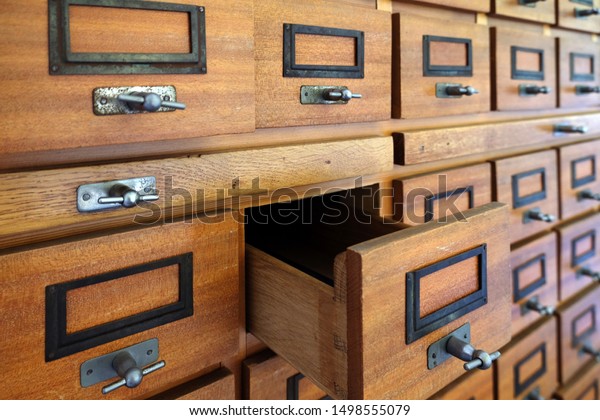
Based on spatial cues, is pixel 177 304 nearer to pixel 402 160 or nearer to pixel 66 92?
pixel 66 92

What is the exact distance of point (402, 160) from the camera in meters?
0.85

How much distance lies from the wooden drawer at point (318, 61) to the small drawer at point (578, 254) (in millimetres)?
701

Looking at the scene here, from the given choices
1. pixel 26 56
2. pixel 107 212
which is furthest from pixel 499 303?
pixel 26 56

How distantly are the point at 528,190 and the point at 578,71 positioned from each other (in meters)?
0.36

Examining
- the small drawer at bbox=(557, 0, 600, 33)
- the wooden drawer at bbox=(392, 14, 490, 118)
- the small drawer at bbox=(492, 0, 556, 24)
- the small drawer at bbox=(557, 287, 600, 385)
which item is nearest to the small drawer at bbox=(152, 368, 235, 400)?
the wooden drawer at bbox=(392, 14, 490, 118)

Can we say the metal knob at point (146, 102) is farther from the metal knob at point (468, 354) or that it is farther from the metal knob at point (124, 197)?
the metal knob at point (468, 354)

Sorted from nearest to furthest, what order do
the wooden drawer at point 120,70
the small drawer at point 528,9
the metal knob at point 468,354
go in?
the wooden drawer at point 120,70 → the metal knob at point 468,354 → the small drawer at point 528,9

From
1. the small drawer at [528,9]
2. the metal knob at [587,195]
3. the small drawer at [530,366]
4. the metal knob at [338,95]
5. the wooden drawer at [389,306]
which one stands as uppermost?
the small drawer at [528,9]

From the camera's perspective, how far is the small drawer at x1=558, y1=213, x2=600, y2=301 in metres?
1.23

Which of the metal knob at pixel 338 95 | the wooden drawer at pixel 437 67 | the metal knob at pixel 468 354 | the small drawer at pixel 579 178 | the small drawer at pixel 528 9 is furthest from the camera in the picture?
the small drawer at pixel 579 178

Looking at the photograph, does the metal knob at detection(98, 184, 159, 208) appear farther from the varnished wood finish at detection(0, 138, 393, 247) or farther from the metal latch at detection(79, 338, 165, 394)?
the metal latch at detection(79, 338, 165, 394)

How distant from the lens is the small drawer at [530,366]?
44.4 inches

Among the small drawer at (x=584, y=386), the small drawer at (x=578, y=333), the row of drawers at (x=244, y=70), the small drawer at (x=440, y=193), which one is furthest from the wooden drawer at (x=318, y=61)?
the small drawer at (x=584, y=386)

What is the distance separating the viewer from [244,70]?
598mm
